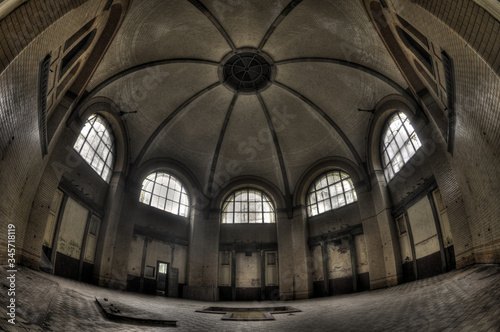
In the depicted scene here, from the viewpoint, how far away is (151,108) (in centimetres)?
1471

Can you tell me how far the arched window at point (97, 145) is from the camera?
1183cm

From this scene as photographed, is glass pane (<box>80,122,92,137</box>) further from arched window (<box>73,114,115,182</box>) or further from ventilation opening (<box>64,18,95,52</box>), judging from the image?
ventilation opening (<box>64,18,95,52</box>)

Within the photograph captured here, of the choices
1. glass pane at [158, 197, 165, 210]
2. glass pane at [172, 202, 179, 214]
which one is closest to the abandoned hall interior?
glass pane at [158, 197, 165, 210]

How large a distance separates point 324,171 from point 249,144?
4.90m

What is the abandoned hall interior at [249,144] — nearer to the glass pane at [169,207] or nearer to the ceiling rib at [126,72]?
the ceiling rib at [126,72]

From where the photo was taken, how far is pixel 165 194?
649 inches

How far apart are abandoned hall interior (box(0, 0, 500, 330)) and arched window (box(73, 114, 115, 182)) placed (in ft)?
0.29

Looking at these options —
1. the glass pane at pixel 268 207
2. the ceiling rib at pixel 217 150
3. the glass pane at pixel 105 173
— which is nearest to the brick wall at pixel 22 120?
the glass pane at pixel 105 173

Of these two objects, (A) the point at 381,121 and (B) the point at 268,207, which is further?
(B) the point at 268,207

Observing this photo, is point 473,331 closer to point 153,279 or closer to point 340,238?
point 340,238

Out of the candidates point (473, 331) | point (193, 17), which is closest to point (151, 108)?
point (193, 17)

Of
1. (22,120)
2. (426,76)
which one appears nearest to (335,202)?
(426,76)

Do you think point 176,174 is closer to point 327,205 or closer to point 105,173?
point 105,173

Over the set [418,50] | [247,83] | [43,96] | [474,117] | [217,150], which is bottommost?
[474,117]
